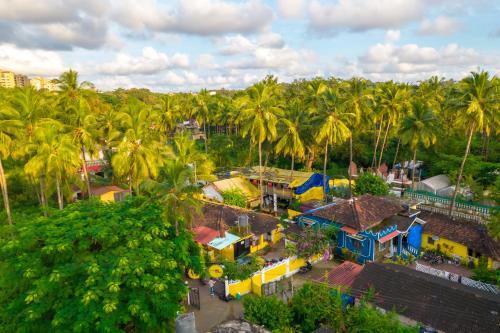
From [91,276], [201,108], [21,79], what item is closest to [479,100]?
[91,276]

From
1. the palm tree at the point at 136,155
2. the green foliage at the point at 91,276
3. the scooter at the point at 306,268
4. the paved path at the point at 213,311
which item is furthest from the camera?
the scooter at the point at 306,268

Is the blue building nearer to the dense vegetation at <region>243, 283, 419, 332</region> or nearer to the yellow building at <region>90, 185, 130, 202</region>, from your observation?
the dense vegetation at <region>243, 283, 419, 332</region>

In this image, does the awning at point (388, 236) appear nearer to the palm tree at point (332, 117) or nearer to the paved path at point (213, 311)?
the paved path at point (213, 311)

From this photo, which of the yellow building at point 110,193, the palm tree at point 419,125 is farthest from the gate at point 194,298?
the palm tree at point 419,125

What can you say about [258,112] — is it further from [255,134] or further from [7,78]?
[7,78]

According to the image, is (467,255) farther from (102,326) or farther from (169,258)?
(102,326)
